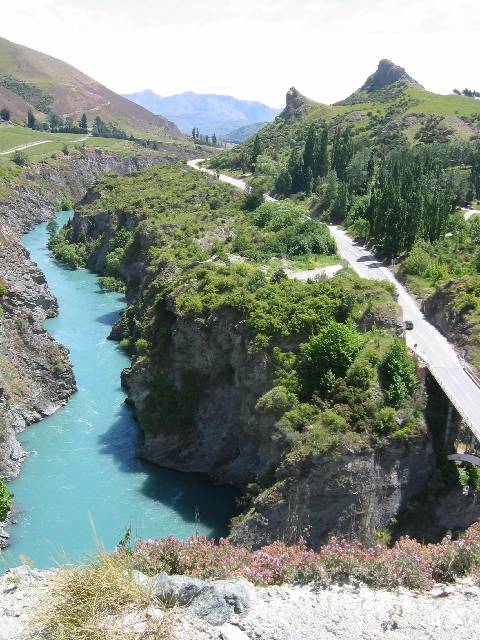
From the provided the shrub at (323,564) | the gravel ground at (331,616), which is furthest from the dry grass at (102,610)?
the shrub at (323,564)

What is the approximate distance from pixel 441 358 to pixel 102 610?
3120cm

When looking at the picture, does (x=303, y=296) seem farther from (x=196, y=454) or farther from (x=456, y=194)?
(x=456, y=194)

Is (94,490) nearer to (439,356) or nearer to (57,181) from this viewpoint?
(439,356)

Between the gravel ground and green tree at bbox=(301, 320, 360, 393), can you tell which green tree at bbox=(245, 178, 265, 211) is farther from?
the gravel ground

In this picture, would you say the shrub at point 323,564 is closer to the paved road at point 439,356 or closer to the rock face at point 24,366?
the paved road at point 439,356

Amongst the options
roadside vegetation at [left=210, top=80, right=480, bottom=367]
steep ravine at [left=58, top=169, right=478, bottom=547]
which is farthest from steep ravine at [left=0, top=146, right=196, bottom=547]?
roadside vegetation at [left=210, top=80, right=480, bottom=367]

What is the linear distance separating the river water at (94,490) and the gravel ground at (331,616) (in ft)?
32.6

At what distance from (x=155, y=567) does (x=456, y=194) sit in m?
76.3

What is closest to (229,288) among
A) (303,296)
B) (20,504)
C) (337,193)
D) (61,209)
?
(303,296)

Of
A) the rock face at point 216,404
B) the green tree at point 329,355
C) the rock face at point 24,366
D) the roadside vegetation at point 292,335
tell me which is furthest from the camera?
the rock face at point 24,366

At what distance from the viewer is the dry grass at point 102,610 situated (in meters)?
16.1

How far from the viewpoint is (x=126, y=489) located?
40438 mm

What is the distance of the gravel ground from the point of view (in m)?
18.1

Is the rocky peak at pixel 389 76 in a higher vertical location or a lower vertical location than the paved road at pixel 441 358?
higher
